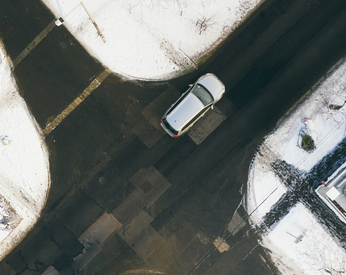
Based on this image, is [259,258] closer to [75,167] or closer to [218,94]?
[218,94]

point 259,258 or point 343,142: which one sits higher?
point 343,142

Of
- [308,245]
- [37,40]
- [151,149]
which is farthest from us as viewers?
[37,40]

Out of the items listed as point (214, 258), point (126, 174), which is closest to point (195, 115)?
point (126, 174)

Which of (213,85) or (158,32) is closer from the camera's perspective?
(213,85)

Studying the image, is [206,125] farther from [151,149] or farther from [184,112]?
[151,149]

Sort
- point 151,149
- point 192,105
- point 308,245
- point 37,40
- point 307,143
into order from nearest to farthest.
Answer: point 192,105 < point 307,143 < point 308,245 < point 151,149 < point 37,40

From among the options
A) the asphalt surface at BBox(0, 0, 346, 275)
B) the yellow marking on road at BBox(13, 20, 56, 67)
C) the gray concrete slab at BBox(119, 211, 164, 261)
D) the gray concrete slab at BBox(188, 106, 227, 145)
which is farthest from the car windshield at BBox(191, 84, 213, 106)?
the yellow marking on road at BBox(13, 20, 56, 67)

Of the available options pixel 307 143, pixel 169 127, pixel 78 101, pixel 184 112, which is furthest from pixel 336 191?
pixel 78 101
